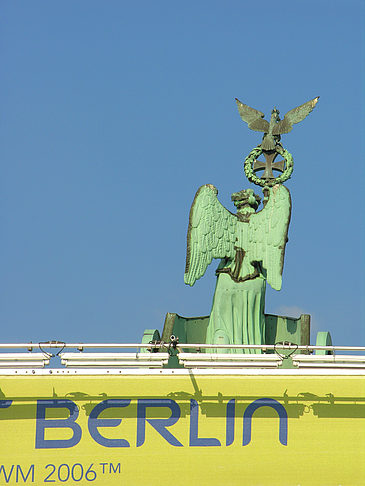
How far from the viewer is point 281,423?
20.2 metres

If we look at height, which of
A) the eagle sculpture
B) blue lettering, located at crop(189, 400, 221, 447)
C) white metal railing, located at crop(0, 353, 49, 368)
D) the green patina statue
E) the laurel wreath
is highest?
the eagle sculpture

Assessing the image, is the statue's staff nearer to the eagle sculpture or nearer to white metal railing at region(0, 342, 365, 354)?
the eagle sculpture

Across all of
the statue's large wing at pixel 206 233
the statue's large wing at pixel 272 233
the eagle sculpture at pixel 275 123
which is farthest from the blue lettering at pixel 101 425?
the eagle sculpture at pixel 275 123

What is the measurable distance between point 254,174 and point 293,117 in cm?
190

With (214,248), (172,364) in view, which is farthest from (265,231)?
(172,364)

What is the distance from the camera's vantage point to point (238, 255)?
25.8m

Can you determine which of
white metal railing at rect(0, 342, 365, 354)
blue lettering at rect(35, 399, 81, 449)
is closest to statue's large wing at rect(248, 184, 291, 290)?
white metal railing at rect(0, 342, 365, 354)

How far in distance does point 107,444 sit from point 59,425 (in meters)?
1.01

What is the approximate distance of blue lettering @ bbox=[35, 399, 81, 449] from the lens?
781 inches

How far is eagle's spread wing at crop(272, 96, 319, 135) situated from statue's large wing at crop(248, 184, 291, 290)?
2991mm

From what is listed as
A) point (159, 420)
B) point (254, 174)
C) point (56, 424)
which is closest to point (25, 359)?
point (56, 424)

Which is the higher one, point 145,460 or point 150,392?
point 150,392

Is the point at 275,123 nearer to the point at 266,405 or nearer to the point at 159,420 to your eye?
the point at 266,405

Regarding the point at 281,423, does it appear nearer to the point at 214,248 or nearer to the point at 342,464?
the point at 342,464
